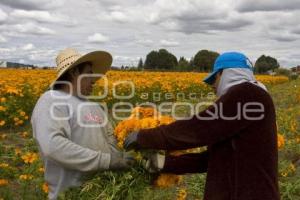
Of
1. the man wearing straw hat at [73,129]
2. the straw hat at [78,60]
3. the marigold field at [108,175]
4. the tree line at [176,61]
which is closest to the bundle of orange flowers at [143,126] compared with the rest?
the marigold field at [108,175]

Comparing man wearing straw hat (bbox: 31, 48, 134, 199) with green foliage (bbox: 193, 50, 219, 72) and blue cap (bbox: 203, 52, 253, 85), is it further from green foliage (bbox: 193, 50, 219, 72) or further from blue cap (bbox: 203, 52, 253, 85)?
green foliage (bbox: 193, 50, 219, 72)

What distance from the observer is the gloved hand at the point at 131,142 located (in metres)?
2.92

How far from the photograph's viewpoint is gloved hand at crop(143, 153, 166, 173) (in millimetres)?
3031

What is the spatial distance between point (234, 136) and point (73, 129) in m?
A: 0.93

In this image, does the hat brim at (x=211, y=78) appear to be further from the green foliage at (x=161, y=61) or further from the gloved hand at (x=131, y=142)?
the green foliage at (x=161, y=61)

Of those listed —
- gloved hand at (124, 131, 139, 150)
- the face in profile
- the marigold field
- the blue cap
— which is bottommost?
the marigold field

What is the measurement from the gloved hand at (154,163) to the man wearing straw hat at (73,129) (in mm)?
97

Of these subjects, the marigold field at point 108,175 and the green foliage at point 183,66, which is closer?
the marigold field at point 108,175

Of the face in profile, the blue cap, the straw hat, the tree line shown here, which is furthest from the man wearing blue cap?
the tree line

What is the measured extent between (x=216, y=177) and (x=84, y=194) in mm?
755

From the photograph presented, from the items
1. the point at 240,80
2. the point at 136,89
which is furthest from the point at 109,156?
the point at 136,89

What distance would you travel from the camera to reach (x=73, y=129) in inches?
118

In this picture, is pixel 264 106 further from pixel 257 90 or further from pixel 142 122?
pixel 142 122

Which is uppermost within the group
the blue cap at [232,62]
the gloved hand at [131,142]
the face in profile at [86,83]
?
the blue cap at [232,62]
